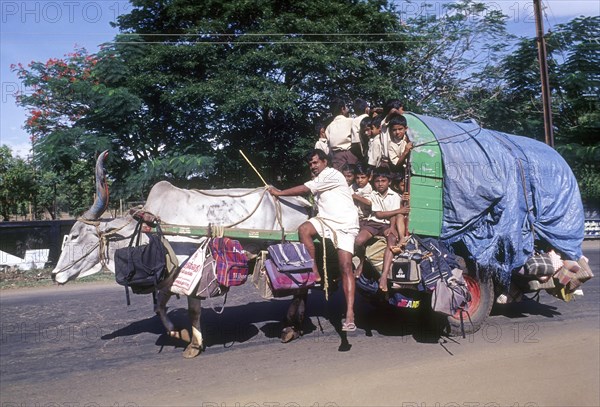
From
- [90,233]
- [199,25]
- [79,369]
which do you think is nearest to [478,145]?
[90,233]

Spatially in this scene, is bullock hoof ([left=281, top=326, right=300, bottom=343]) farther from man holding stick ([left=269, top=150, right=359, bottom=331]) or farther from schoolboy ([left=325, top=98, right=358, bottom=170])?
schoolboy ([left=325, top=98, right=358, bottom=170])

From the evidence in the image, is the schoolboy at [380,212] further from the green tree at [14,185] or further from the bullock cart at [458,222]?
the green tree at [14,185]

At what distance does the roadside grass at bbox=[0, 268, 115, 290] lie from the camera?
459 inches

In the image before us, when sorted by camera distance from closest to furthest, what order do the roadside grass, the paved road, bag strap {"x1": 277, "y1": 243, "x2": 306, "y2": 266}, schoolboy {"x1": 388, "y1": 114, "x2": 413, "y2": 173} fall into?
the paved road
bag strap {"x1": 277, "y1": 243, "x2": 306, "y2": 266}
schoolboy {"x1": 388, "y1": 114, "x2": 413, "y2": 173}
the roadside grass

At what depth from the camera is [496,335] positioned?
245 inches

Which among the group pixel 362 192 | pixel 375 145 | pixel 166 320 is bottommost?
pixel 166 320

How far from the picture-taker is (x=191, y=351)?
18.2ft

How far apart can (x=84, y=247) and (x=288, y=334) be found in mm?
2730

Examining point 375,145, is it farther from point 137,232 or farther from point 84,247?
point 84,247

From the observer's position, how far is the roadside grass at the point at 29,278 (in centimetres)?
1165

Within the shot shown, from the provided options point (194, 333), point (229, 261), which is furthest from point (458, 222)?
point (194, 333)

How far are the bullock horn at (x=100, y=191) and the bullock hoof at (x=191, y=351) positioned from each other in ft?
6.52

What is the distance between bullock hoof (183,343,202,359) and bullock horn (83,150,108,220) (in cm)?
199

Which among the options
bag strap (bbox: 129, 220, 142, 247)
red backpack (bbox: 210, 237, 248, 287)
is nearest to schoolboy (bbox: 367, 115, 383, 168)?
red backpack (bbox: 210, 237, 248, 287)
